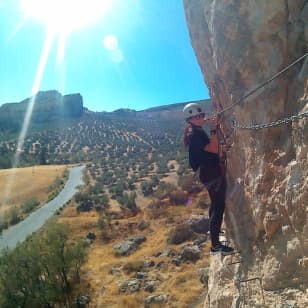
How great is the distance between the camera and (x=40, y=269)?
1702cm

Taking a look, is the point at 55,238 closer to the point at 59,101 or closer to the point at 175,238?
the point at 175,238

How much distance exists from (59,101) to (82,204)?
100436mm

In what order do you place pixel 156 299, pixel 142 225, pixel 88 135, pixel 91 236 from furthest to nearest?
pixel 88 135 → pixel 142 225 → pixel 91 236 → pixel 156 299

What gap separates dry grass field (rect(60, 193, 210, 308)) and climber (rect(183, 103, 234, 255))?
9.50 meters

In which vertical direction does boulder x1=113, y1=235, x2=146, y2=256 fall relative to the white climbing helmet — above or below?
below

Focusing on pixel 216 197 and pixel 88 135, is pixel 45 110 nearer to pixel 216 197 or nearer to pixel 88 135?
pixel 88 135

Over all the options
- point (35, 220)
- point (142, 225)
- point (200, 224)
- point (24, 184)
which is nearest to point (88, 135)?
point (24, 184)

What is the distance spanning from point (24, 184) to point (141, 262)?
123 feet

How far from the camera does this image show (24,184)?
54.0m

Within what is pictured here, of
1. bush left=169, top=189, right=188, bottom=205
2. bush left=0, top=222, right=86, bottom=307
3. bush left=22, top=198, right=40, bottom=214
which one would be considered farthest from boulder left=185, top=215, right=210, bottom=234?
bush left=22, top=198, right=40, bottom=214

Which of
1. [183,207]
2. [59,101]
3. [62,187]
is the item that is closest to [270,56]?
A: [183,207]

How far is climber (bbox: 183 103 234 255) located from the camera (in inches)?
226

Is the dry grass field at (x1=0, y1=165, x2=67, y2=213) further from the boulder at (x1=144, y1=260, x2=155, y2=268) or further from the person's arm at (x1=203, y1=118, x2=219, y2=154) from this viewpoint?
the person's arm at (x1=203, y1=118, x2=219, y2=154)

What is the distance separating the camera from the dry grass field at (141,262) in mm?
16062
